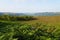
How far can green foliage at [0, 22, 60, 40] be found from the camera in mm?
3607

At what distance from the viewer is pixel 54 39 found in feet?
12.1

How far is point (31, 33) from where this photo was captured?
385 cm

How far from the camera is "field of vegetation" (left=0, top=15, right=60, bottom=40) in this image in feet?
12.2

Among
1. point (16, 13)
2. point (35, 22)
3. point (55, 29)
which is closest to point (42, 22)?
point (35, 22)

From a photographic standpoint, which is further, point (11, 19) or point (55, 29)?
point (11, 19)

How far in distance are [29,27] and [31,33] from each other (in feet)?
1.56

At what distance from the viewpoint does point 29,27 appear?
431 cm

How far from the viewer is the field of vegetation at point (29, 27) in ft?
12.2

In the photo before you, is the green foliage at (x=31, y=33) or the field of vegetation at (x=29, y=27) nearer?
the green foliage at (x=31, y=33)

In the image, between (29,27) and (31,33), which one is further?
(29,27)

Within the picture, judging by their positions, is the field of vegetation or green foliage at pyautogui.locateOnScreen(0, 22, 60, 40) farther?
the field of vegetation

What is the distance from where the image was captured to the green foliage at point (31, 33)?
361cm

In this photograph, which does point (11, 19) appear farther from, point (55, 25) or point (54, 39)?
point (54, 39)

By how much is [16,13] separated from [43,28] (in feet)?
4.52
